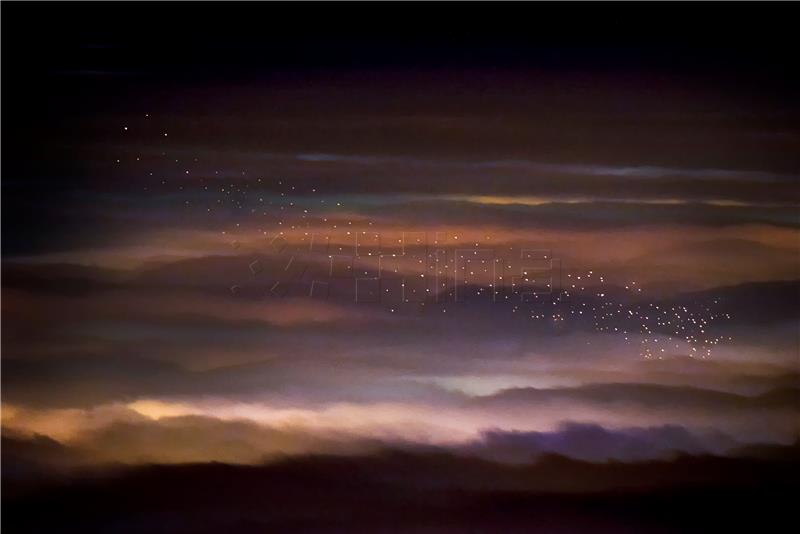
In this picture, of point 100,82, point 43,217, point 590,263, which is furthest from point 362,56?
point 43,217

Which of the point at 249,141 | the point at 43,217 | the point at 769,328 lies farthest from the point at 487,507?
the point at 43,217

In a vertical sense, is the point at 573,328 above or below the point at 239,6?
below

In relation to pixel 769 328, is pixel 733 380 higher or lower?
lower

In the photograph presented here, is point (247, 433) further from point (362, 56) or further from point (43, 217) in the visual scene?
point (362, 56)

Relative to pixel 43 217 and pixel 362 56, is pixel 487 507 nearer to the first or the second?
pixel 362 56

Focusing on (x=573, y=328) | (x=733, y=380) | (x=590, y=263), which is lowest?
(x=733, y=380)

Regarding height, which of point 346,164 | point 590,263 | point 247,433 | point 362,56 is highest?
point 362,56
